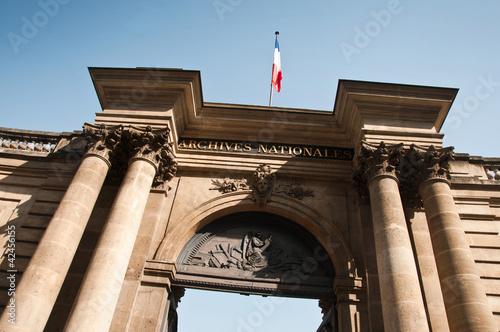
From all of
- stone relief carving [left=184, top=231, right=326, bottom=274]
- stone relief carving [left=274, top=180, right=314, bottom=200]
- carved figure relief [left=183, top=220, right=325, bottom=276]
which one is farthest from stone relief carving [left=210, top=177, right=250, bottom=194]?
stone relief carving [left=184, top=231, right=326, bottom=274]

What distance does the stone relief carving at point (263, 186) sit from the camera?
10.9 meters

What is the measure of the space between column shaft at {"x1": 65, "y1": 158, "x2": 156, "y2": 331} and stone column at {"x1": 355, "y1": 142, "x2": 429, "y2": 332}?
5230 millimetres

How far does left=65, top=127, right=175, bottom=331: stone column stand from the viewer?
7191mm

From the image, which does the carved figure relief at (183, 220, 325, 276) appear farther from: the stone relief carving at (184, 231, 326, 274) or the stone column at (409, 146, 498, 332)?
the stone column at (409, 146, 498, 332)

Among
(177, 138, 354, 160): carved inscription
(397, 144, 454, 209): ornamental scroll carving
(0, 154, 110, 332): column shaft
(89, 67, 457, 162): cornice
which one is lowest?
(0, 154, 110, 332): column shaft

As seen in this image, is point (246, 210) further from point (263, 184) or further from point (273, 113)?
point (273, 113)

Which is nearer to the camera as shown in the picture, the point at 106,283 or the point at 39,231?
the point at 106,283

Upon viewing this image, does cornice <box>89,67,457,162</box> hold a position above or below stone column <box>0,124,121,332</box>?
above

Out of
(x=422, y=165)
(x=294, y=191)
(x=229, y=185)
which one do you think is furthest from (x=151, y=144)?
(x=422, y=165)

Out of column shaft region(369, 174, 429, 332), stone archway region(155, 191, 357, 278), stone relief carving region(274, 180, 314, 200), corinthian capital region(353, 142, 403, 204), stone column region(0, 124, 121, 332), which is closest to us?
column shaft region(369, 174, 429, 332)

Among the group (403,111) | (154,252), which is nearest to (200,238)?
(154,252)

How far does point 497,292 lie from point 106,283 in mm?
8678

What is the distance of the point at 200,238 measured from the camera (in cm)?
1059

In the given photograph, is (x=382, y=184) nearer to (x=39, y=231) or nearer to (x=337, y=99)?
(x=337, y=99)
